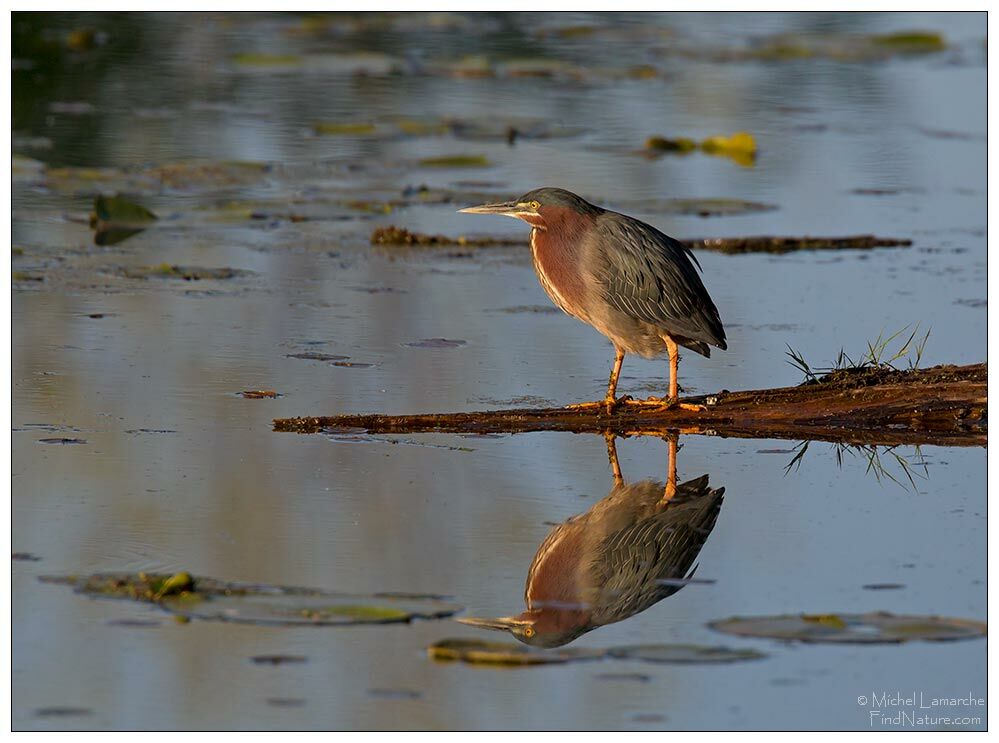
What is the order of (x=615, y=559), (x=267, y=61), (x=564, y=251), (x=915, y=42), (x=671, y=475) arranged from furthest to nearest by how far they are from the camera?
(x=915, y=42) < (x=267, y=61) < (x=564, y=251) < (x=671, y=475) < (x=615, y=559)

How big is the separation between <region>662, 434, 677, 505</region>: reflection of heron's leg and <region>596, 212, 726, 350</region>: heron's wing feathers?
1.67ft

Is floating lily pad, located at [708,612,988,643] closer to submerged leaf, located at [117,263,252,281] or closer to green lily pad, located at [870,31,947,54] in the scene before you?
submerged leaf, located at [117,263,252,281]

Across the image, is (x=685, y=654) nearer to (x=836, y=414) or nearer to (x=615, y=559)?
(x=615, y=559)

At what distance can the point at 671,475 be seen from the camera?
20.5 feet

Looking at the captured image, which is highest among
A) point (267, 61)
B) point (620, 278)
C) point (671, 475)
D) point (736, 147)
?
point (267, 61)

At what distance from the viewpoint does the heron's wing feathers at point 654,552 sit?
16.4 feet

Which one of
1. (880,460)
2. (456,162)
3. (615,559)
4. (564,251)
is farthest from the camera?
(456,162)

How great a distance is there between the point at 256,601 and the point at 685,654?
1229 millimetres

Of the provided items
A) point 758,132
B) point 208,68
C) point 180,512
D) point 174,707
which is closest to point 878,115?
point 758,132

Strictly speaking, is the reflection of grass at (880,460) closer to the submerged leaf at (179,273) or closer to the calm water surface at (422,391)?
the calm water surface at (422,391)

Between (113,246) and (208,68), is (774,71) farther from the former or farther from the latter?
(113,246)

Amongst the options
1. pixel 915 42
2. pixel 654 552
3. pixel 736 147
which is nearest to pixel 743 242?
pixel 736 147

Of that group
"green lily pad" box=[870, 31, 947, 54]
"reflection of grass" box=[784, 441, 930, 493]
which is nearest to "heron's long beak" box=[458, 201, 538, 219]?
"reflection of grass" box=[784, 441, 930, 493]

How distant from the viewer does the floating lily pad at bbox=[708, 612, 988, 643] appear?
4.58m
